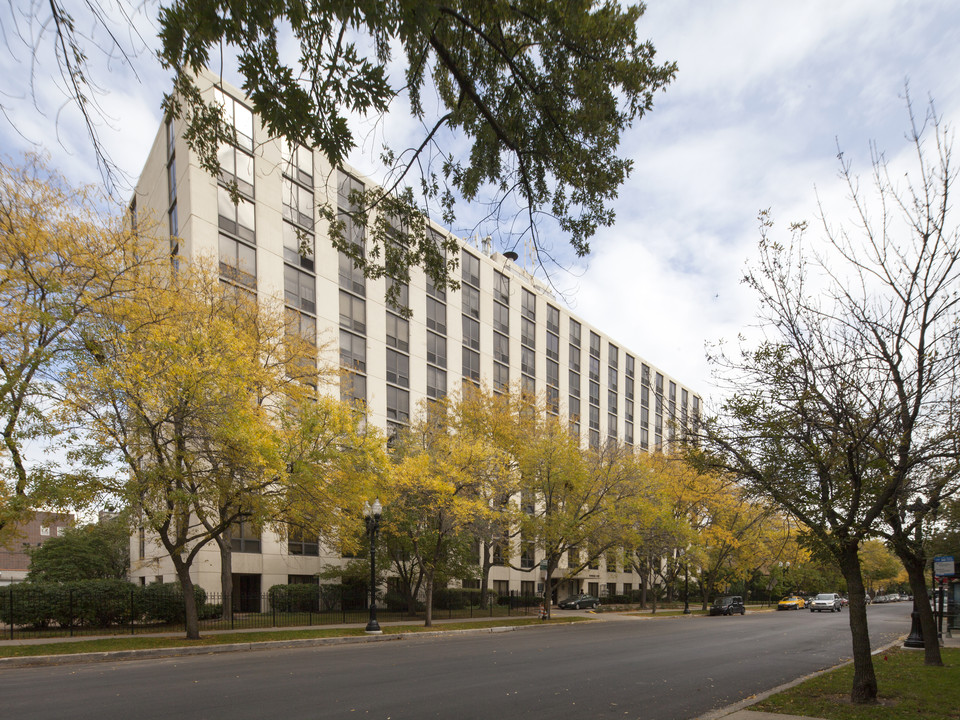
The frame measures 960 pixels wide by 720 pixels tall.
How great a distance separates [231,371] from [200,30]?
14711 mm

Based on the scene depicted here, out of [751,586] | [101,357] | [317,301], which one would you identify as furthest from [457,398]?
[751,586]

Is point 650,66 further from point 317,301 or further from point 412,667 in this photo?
point 317,301

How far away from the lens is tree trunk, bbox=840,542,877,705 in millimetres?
9578

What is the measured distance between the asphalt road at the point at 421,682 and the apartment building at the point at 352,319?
500 cm

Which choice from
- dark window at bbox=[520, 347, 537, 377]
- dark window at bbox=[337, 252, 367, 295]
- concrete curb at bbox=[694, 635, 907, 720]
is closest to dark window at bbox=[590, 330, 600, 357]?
dark window at bbox=[520, 347, 537, 377]

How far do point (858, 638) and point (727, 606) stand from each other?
119 feet

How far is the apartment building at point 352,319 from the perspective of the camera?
30.1 metres

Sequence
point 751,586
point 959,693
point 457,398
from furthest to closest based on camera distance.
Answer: point 751,586
point 457,398
point 959,693

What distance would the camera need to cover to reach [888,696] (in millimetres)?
10000

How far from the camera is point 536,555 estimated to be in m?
53.6

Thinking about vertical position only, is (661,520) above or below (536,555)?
above

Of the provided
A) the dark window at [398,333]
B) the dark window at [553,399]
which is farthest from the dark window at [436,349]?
the dark window at [553,399]

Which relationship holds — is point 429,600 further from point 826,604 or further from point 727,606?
point 826,604

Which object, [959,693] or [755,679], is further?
[755,679]
